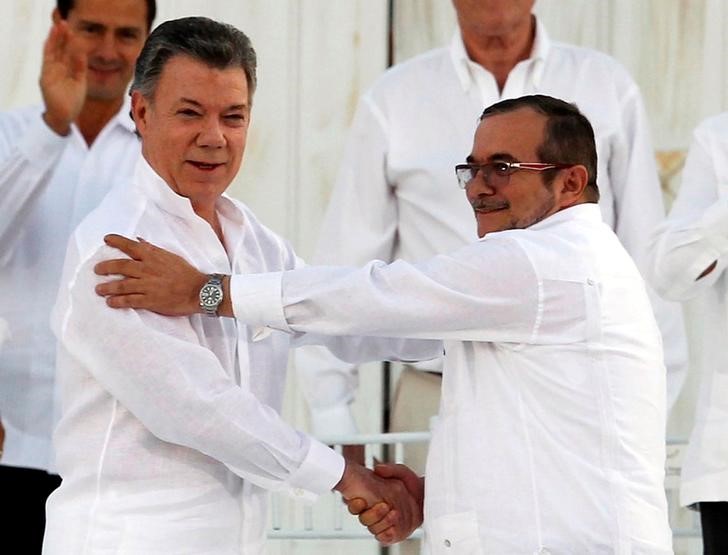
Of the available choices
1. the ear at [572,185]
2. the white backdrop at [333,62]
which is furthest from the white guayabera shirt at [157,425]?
the white backdrop at [333,62]

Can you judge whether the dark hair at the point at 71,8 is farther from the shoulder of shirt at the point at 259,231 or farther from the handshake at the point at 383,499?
the handshake at the point at 383,499

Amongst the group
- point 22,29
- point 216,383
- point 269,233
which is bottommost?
point 216,383

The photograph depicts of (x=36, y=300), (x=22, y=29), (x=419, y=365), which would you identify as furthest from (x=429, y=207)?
(x=22, y=29)

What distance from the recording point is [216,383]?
3207mm

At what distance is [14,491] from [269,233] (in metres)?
1.00

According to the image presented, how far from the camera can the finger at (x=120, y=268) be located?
10.4 feet

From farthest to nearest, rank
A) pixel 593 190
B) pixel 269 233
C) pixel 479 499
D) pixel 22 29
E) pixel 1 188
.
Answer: pixel 22 29
pixel 1 188
pixel 269 233
pixel 593 190
pixel 479 499

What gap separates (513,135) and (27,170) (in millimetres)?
1270

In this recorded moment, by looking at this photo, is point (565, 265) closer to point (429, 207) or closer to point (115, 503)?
point (115, 503)

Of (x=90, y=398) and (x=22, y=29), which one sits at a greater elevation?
(x=22, y=29)

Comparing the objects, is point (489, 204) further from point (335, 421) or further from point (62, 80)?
point (335, 421)

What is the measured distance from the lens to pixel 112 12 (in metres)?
4.44

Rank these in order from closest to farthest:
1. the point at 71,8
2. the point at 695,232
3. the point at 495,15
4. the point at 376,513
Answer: the point at 376,513
the point at 695,232
the point at 71,8
the point at 495,15

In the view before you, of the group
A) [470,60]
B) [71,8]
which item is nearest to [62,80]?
[71,8]
